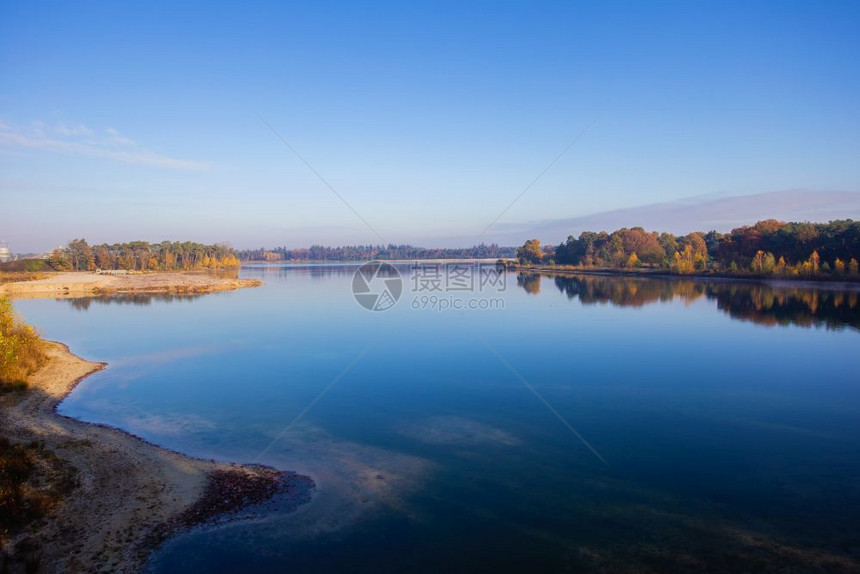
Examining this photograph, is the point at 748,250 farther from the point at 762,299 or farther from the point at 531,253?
the point at 531,253

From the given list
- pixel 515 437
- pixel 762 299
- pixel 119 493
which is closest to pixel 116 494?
pixel 119 493

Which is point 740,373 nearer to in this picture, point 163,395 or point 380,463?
point 380,463

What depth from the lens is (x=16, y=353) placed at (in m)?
13.1

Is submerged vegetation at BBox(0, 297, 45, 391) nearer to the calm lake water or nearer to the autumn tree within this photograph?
the calm lake water

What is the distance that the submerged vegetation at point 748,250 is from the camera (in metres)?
40.2

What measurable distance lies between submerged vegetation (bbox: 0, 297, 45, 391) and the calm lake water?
1.42 m

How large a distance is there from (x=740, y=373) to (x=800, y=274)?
3451cm

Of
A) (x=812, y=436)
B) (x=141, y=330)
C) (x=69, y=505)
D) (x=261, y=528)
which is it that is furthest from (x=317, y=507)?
(x=141, y=330)

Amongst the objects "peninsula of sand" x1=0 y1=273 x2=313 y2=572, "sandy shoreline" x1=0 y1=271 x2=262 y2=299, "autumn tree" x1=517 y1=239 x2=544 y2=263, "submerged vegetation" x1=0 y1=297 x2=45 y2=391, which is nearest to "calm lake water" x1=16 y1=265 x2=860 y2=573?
"peninsula of sand" x1=0 y1=273 x2=313 y2=572

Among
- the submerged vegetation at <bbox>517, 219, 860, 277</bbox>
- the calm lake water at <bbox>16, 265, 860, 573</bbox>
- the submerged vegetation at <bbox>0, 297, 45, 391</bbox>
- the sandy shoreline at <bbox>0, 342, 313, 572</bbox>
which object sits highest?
the submerged vegetation at <bbox>517, 219, 860, 277</bbox>

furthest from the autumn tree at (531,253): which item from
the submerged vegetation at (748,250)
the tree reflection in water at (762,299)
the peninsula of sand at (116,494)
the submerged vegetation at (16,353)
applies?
the peninsula of sand at (116,494)

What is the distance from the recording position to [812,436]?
29.5ft

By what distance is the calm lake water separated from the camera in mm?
5691

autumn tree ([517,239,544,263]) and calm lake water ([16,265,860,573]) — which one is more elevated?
autumn tree ([517,239,544,263])
